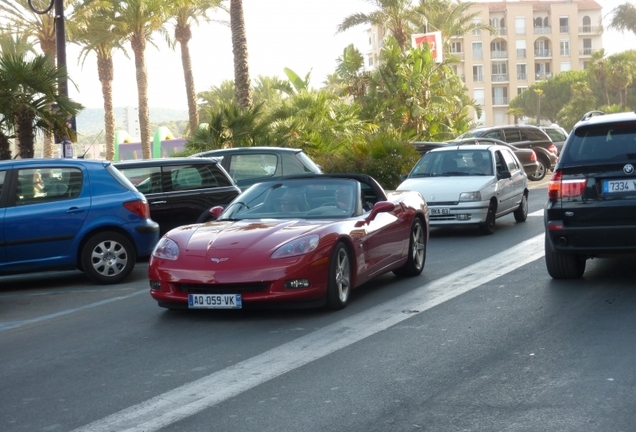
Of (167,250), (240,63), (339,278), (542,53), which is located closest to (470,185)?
(339,278)

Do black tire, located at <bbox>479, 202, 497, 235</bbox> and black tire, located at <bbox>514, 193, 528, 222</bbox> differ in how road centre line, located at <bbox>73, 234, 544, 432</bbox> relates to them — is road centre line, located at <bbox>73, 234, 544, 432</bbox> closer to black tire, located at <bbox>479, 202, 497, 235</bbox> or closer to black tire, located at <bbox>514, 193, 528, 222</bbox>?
black tire, located at <bbox>479, 202, 497, 235</bbox>

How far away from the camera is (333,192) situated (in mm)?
10570

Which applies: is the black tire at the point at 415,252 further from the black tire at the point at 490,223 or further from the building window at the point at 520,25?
the building window at the point at 520,25

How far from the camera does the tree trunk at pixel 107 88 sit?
48000 millimetres

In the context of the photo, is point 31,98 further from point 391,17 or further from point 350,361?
point 391,17

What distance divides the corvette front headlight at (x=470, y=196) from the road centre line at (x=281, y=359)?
4588 millimetres

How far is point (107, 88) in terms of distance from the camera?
160 ft

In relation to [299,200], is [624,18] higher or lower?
higher

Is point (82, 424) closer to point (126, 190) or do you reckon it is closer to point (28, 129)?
point (126, 190)

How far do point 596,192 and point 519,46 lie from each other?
126 meters

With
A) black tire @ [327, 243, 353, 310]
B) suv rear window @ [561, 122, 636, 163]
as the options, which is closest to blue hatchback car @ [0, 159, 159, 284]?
black tire @ [327, 243, 353, 310]

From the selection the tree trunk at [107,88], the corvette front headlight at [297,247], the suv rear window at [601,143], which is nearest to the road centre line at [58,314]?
the corvette front headlight at [297,247]

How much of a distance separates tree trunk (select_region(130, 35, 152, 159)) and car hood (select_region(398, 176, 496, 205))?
1052 inches

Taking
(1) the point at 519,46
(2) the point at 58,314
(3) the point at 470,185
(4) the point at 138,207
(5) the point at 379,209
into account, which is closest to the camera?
(5) the point at 379,209
